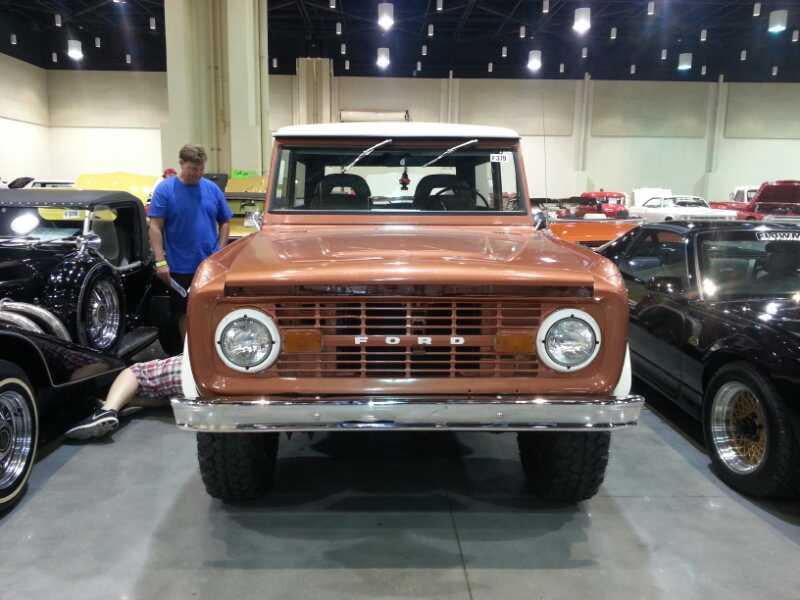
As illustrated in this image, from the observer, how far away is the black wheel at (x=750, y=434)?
3006 mm

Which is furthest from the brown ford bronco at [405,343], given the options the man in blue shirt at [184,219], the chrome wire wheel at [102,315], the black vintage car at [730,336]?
the man in blue shirt at [184,219]

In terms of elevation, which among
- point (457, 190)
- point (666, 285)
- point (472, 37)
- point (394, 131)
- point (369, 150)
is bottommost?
point (666, 285)

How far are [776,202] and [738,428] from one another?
11.4 m

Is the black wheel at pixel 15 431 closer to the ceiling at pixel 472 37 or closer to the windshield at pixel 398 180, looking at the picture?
the windshield at pixel 398 180

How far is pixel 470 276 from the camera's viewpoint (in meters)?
2.35

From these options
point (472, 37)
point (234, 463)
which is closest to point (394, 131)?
point (234, 463)

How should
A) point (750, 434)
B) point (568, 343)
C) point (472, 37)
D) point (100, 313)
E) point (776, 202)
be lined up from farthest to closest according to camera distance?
point (472, 37)
point (776, 202)
point (100, 313)
point (750, 434)
point (568, 343)

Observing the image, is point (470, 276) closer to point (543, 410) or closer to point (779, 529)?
point (543, 410)

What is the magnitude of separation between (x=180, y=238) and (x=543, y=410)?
3268mm

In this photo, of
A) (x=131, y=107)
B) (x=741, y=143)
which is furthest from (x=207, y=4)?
(x=741, y=143)

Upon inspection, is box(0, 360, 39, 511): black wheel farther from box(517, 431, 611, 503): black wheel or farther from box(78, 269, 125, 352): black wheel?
box(517, 431, 611, 503): black wheel

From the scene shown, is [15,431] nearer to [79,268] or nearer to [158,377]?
[158,377]

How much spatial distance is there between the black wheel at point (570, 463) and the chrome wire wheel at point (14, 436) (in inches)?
99.6

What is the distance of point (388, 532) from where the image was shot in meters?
2.86
